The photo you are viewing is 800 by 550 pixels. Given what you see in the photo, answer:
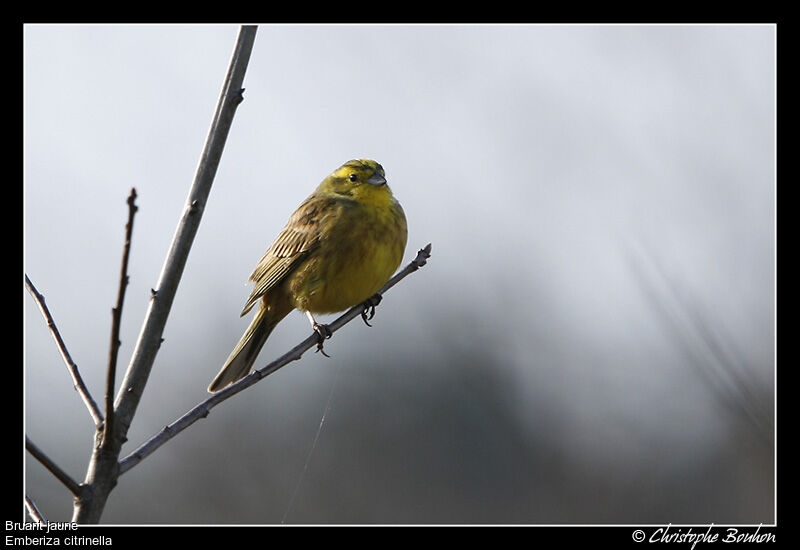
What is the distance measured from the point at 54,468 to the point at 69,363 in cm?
42

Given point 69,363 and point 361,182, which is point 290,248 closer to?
point 361,182

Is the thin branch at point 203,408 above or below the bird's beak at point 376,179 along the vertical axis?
below

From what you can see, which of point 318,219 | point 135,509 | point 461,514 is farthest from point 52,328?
point 135,509

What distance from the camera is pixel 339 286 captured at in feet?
16.7

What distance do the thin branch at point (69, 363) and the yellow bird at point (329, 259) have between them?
2.25 metres

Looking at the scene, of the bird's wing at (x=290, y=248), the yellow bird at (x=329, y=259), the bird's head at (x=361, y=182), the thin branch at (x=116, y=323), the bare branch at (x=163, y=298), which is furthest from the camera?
the bird's head at (x=361, y=182)

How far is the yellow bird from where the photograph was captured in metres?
5.10

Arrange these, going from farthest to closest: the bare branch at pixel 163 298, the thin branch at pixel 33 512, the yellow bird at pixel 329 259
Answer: the yellow bird at pixel 329 259 < the thin branch at pixel 33 512 < the bare branch at pixel 163 298

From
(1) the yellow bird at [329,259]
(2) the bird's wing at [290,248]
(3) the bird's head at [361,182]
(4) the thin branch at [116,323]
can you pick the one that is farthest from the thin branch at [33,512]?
(3) the bird's head at [361,182]

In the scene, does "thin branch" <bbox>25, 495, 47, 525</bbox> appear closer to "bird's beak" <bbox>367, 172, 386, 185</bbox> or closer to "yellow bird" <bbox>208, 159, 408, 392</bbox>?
"yellow bird" <bbox>208, 159, 408, 392</bbox>

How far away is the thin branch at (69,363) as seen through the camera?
2510 millimetres

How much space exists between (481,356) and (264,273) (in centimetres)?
1079

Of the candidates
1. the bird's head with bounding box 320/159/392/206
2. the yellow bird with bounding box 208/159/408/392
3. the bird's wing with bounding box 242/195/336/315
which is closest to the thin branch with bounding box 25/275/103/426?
the yellow bird with bounding box 208/159/408/392

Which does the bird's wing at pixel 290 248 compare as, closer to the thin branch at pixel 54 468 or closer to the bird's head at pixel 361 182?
the bird's head at pixel 361 182
